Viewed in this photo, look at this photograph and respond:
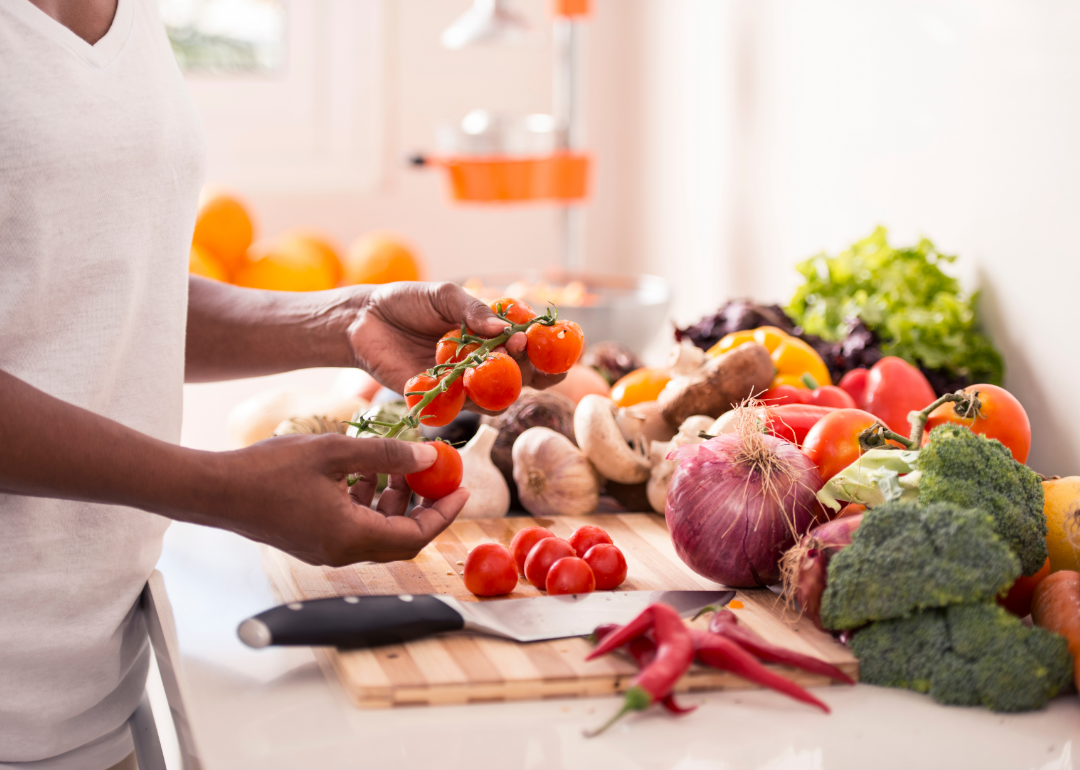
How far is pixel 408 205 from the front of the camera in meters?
2.83

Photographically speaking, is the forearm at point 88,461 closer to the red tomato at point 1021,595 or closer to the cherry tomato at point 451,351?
the cherry tomato at point 451,351

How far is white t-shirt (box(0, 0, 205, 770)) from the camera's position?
81 centimetres

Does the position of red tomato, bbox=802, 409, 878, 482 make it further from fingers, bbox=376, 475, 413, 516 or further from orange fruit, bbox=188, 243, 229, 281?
orange fruit, bbox=188, 243, 229, 281

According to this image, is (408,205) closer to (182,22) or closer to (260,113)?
(260,113)

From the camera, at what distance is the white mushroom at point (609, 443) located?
3.77 feet

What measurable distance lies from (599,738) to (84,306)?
0.59 metres

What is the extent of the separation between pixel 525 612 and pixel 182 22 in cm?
241

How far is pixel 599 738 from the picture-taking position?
699mm

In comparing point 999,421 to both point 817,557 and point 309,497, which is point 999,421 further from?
point 309,497

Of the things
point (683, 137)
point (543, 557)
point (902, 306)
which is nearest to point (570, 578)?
point (543, 557)

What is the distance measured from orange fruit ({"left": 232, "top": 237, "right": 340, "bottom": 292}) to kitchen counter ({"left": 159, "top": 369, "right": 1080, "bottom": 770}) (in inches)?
54.2

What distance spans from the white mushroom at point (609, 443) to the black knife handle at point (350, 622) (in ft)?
1.28

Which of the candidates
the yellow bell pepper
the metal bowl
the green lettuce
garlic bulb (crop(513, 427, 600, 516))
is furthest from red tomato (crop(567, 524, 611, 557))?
the metal bowl

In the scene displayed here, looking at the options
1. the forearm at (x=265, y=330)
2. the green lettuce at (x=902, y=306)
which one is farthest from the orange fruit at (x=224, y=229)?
the green lettuce at (x=902, y=306)
